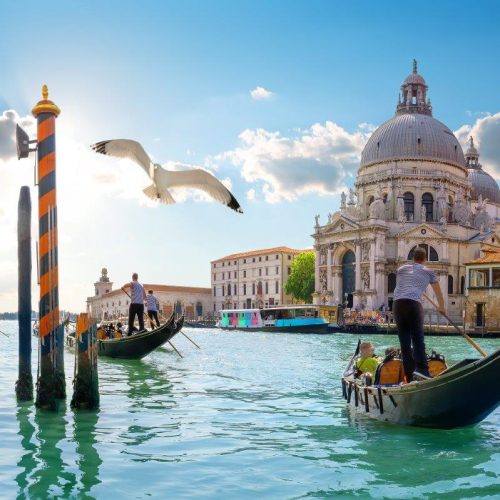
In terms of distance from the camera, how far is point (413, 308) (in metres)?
6.66

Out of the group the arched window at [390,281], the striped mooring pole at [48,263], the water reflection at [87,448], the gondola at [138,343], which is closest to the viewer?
the water reflection at [87,448]

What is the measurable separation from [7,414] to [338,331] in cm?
3475

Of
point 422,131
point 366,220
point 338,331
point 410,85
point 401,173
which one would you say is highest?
point 410,85

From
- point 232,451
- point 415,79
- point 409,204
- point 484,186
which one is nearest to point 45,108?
point 232,451

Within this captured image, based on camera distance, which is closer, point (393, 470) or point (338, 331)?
point (393, 470)

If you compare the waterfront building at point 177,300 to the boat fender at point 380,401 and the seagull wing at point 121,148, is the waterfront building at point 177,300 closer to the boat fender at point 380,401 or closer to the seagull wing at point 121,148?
the seagull wing at point 121,148

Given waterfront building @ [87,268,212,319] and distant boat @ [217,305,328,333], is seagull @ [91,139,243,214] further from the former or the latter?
waterfront building @ [87,268,212,319]

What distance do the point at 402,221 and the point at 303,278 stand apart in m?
13.7

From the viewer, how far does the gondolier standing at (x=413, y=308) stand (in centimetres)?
665

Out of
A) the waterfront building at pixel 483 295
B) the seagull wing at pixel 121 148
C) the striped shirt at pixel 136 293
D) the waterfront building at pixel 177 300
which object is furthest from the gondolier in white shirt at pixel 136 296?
the waterfront building at pixel 177 300

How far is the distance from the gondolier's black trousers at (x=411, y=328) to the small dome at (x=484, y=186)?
183 ft

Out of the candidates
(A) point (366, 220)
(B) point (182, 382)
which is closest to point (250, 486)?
(B) point (182, 382)

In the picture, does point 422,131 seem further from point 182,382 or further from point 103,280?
point 103,280

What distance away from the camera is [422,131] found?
51188mm
